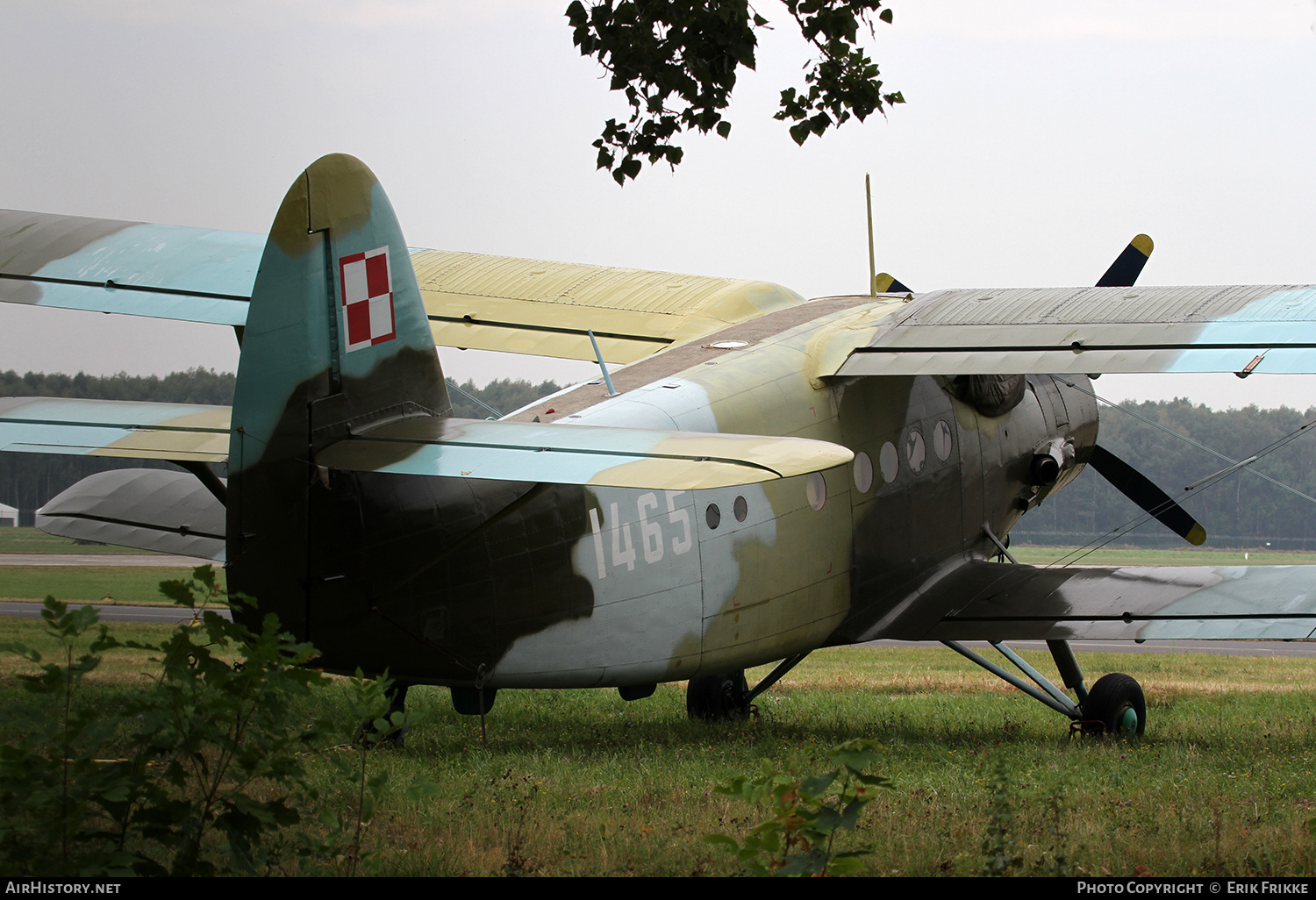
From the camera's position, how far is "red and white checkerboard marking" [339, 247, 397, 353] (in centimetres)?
662

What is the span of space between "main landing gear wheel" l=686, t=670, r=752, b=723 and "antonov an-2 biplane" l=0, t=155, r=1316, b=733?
0.10 ft

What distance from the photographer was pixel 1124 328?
9289 millimetres

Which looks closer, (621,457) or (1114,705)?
(621,457)

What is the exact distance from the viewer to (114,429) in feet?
19.6

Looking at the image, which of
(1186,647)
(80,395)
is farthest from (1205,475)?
(80,395)

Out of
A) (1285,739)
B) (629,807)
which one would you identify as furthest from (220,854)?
(1285,739)

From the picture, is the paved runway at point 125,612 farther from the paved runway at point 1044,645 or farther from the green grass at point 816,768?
the green grass at point 816,768

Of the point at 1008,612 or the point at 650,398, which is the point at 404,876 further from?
the point at 1008,612

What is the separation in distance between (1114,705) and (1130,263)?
553 cm

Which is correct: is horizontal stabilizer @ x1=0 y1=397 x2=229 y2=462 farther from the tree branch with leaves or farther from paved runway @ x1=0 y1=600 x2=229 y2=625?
paved runway @ x1=0 y1=600 x2=229 y2=625

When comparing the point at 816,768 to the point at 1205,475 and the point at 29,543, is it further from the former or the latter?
the point at 1205,475

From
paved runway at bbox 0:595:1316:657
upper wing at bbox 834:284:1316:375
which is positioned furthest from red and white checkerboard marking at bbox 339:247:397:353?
paved runway at bbox 0:595:1316:657

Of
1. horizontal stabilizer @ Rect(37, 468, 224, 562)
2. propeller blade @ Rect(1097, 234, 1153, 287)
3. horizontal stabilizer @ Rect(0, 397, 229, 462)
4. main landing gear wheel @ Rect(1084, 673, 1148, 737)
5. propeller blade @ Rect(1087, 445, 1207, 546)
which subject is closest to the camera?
horizontal stabilizer @ Rect(0, 397, 229, 462)

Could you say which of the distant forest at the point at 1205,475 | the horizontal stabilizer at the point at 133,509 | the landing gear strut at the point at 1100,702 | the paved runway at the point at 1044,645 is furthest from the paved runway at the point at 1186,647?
the distant forest at the point at 1205,475
